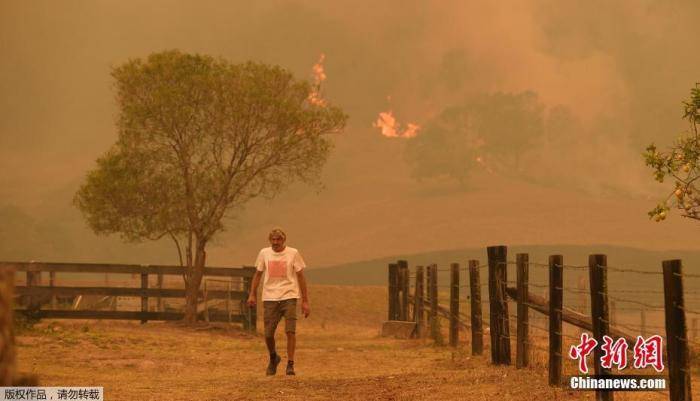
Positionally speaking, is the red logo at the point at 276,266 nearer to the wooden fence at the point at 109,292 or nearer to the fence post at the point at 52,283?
the wooden fence at the point at 109,292

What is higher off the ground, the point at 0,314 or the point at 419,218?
the point at 419,218

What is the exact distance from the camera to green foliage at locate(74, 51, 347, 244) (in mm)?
29906

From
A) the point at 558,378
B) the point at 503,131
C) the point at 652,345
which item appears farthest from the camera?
the point at 503,131

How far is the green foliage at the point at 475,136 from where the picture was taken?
145 m

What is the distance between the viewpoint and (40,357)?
17.9 meters

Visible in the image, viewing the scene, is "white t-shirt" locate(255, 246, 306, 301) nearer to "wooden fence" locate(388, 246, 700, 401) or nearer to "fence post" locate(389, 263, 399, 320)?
"wooden fence" locate(388, 246, 700, 401)

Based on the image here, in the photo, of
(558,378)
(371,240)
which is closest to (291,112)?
(558,378)

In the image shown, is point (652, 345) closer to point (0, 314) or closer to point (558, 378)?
point (558, 378)

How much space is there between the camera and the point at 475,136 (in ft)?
552

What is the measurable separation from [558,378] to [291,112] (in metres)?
19.0

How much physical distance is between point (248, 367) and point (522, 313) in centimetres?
573

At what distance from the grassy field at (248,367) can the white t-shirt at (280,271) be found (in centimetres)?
131

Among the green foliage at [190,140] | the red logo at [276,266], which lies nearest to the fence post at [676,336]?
the red logo at [276,266]

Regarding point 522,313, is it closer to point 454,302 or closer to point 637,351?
point 637,351
